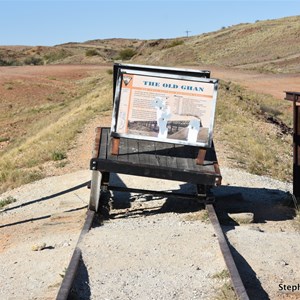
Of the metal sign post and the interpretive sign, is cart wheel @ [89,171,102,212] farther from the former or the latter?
the metal sign post

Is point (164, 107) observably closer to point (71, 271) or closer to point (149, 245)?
point (149, 245)

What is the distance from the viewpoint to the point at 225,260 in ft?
22.7

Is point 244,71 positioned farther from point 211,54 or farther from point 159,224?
point 159,224

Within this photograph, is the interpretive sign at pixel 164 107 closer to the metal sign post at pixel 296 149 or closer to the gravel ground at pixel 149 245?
Answer: the gravel ground at pixel 149 245

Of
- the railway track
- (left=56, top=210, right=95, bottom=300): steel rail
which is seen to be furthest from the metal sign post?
(left=56, top=210, right=95, bottom=300): steel rail

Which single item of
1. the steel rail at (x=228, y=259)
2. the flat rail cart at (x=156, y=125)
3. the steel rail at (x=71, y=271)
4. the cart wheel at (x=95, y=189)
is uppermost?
the flat rail cart at (x=156, y=125)

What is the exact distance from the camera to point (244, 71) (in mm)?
58469

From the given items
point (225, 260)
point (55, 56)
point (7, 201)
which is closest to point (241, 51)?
point (55, 56)

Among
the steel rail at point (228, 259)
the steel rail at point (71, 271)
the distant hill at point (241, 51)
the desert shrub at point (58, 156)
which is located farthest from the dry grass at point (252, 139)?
the distant hill at point (241, 51)

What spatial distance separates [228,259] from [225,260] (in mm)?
37

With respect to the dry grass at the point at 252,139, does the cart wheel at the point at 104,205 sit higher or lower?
lower

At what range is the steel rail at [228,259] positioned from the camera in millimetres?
5938

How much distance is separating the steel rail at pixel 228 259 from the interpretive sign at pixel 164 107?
99 centimetres

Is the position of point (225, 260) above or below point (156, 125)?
below
